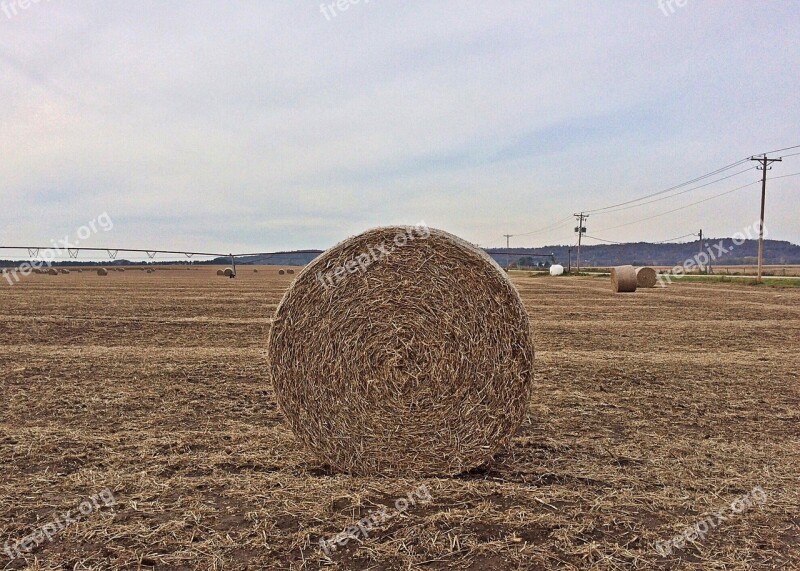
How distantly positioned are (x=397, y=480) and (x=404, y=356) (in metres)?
0.95

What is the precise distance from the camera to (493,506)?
3.70m

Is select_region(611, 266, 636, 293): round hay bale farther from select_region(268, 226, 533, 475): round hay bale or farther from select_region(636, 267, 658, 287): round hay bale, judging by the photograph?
select_region(268, 226, 533, 475): round hay bale

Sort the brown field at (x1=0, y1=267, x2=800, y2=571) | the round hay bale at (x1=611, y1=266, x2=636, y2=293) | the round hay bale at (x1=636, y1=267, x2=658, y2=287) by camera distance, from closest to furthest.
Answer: the brown field at (x1=0, y1=267, x2=800, y2=571) → the round hay bale at (x1=611, y1=266, x2=636, y2=293) → the round hay bale at (x1=636, y1=267, x2=658, y2=287)

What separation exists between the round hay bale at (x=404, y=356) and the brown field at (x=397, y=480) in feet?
0.93

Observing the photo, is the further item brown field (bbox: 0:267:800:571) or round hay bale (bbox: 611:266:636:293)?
round hay bale (bbox: 611:266:636:293)

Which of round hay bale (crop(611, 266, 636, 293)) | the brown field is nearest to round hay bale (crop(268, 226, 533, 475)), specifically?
the brown field

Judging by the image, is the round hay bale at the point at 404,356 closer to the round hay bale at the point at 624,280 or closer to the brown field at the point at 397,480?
the brown field at the point at 397,480

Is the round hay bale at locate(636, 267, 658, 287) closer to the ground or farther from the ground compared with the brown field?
farther from the ground

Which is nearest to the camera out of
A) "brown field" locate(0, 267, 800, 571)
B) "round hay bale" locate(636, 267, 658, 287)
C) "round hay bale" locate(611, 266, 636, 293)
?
"brown field" locate(0, 267, 800, 571)

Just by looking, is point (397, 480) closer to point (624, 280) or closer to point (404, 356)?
point (404, 356)

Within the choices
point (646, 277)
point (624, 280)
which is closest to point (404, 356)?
point (624, 280)

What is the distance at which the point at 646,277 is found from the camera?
105ft

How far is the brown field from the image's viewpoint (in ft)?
10.3

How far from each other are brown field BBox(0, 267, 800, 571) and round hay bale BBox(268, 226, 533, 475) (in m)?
0.28
